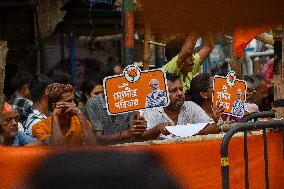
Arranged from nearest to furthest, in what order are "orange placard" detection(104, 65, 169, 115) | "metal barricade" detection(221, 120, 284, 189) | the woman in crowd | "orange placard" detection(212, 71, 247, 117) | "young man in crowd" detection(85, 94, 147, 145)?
"metal barricade" detection(221, 120, 284, 189) < "orange placard" detection(104, 65, 169, 115) < "young man in crowd" detection(85, 94, 147, 145) < "orange placard" detection(212, 71, 247, 117) < the woman in crowd

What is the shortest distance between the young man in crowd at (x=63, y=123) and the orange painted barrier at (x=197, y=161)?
0.38 m

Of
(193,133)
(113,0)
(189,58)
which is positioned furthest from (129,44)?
(113,0)

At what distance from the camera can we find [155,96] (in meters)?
5.38

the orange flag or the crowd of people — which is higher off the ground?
the orange flag

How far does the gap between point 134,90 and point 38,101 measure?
1.53 meters

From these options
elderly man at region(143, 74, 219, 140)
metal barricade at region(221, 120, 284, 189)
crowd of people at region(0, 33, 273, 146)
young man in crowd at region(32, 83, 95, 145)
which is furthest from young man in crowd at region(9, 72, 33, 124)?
metal barricade at region(221, 120, 284, 189)

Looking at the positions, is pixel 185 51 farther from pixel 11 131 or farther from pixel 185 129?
pixel 11 131

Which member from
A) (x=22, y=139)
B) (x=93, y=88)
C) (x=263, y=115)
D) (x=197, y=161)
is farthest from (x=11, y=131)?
(x=263, y=115)

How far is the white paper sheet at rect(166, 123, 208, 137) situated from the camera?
5423mm

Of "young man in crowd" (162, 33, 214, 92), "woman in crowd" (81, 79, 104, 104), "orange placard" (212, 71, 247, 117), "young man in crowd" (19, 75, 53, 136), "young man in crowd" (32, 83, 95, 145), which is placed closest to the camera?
"young man in crowd" (32, 83, 95, 145)

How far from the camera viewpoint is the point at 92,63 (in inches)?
443

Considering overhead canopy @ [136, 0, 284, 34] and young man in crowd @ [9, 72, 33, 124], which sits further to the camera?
young man in crowd @ [9, 72, 33, 124]

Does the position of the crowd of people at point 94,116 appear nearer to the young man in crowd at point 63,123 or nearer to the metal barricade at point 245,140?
the young man in crowd at point 63,123

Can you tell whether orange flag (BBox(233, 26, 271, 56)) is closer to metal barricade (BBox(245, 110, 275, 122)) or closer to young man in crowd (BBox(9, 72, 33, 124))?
metal barricade (BBox(245, 110, 275, 122))
